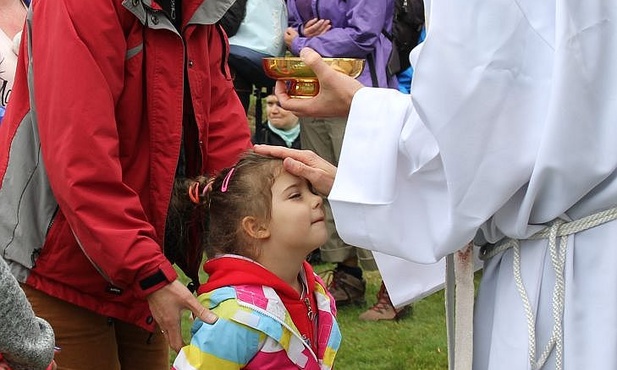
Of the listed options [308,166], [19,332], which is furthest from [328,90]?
[19,332]

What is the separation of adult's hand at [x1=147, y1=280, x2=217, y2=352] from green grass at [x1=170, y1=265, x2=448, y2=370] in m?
2.39

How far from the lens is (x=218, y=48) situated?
3.36m

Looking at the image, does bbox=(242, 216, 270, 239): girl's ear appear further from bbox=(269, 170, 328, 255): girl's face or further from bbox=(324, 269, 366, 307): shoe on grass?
bbox=(324, 269, 366, 307): shoe on grass

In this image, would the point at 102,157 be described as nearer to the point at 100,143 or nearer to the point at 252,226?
the point at 100,143

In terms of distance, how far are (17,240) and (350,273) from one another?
357 centimetres

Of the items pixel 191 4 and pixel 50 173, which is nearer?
pixel 50 173

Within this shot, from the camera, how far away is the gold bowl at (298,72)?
2.89 metres

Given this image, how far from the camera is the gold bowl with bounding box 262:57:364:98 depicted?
9.48 ft

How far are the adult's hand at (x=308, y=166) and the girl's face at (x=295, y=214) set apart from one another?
0.21ft

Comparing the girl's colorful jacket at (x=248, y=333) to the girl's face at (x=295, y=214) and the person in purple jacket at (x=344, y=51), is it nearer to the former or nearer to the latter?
the girl's face at (x=295, y=214)

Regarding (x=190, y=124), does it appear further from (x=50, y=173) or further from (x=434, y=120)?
(x=434, y=120)

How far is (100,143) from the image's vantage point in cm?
281

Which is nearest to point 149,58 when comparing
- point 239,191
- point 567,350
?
point 239,191

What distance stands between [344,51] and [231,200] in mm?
2869
